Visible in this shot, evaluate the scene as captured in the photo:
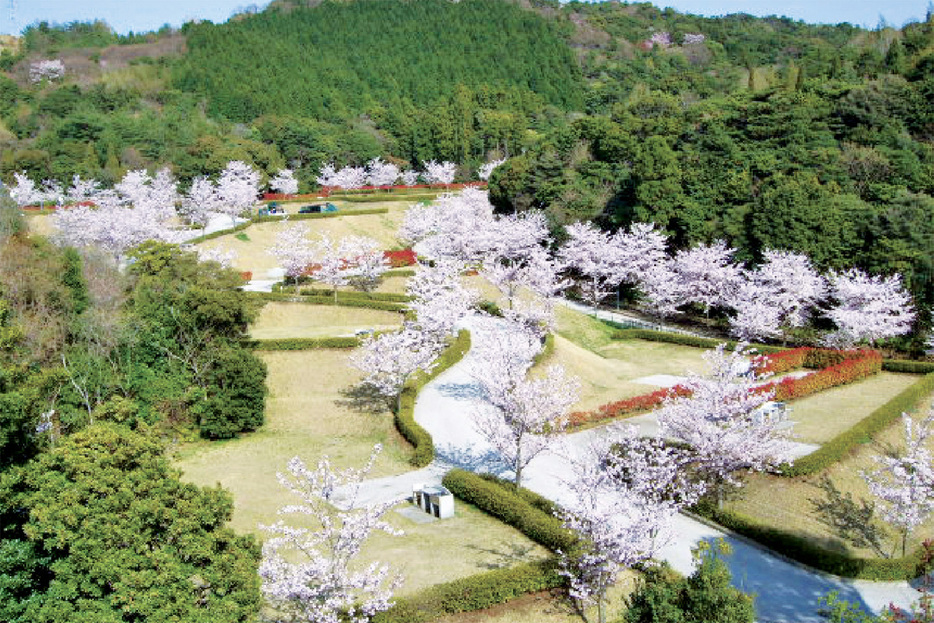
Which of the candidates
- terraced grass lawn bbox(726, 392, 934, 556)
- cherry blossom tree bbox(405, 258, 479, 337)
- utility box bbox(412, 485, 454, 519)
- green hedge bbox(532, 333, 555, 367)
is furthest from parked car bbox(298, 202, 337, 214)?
terraced grass lawn bbox(726, 392, 934, 556)

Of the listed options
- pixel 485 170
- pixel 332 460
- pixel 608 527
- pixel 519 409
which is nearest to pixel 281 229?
pixel 485 170

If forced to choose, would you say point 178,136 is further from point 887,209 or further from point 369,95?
point 887,209

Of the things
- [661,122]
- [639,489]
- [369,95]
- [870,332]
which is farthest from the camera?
[369,95]

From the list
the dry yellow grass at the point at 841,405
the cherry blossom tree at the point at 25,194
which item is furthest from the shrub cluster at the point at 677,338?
the cherry blossom tree at the point at 25,194

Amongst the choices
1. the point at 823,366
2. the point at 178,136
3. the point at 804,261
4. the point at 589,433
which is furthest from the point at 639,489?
the point at 178,136

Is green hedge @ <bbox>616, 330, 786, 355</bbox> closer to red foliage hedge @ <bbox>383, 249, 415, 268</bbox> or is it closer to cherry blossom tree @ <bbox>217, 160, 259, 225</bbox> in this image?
red foliage hedge @ <bbox>383, 249, 415, 268</bbox>

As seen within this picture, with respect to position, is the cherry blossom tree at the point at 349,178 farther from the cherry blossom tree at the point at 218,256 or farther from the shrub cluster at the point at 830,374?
the shrub cluster at the point at 830,374
